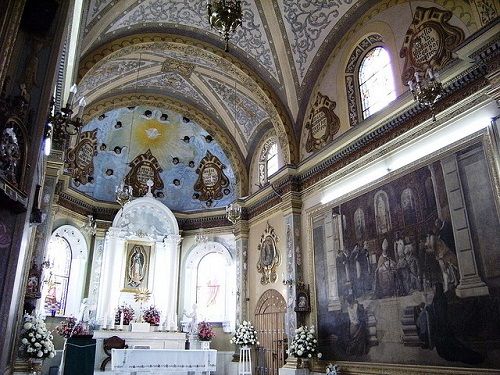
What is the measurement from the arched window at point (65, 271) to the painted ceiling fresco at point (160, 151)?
201 cm

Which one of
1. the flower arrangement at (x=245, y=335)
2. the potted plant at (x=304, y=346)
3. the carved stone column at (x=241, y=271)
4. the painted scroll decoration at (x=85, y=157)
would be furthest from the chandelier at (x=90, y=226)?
the potted plant at (x=304, y=346)

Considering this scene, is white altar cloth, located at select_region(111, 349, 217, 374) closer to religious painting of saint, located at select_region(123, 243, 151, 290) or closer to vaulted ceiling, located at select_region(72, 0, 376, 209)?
religious painting of saint, located at select_region(123, 243, 151, 290)

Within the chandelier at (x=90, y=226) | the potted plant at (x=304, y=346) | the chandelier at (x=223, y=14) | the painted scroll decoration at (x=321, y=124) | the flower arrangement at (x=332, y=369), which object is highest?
the painted scroll decoration at (x=321, y=124)

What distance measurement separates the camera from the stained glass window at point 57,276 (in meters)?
15.2

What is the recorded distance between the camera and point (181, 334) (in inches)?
616

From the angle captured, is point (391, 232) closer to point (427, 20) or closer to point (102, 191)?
point (427, 20)

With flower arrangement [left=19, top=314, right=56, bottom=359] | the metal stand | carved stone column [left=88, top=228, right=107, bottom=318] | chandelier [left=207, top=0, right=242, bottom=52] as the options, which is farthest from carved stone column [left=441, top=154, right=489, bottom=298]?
carved stone column [left=88, top=228, right=107, bottom=318]

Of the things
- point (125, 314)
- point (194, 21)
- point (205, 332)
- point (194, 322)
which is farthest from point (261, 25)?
point (125, 314)

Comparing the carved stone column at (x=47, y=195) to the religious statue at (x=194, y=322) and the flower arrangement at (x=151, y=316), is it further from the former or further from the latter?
the religious statue at (x=194, y=322)

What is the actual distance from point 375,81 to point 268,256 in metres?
6.86

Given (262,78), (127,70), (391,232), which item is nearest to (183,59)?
(127,70)

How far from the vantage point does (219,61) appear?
1381 centimetres

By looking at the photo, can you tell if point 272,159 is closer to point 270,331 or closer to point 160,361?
point 270,331

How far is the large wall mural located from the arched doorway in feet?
6.85
